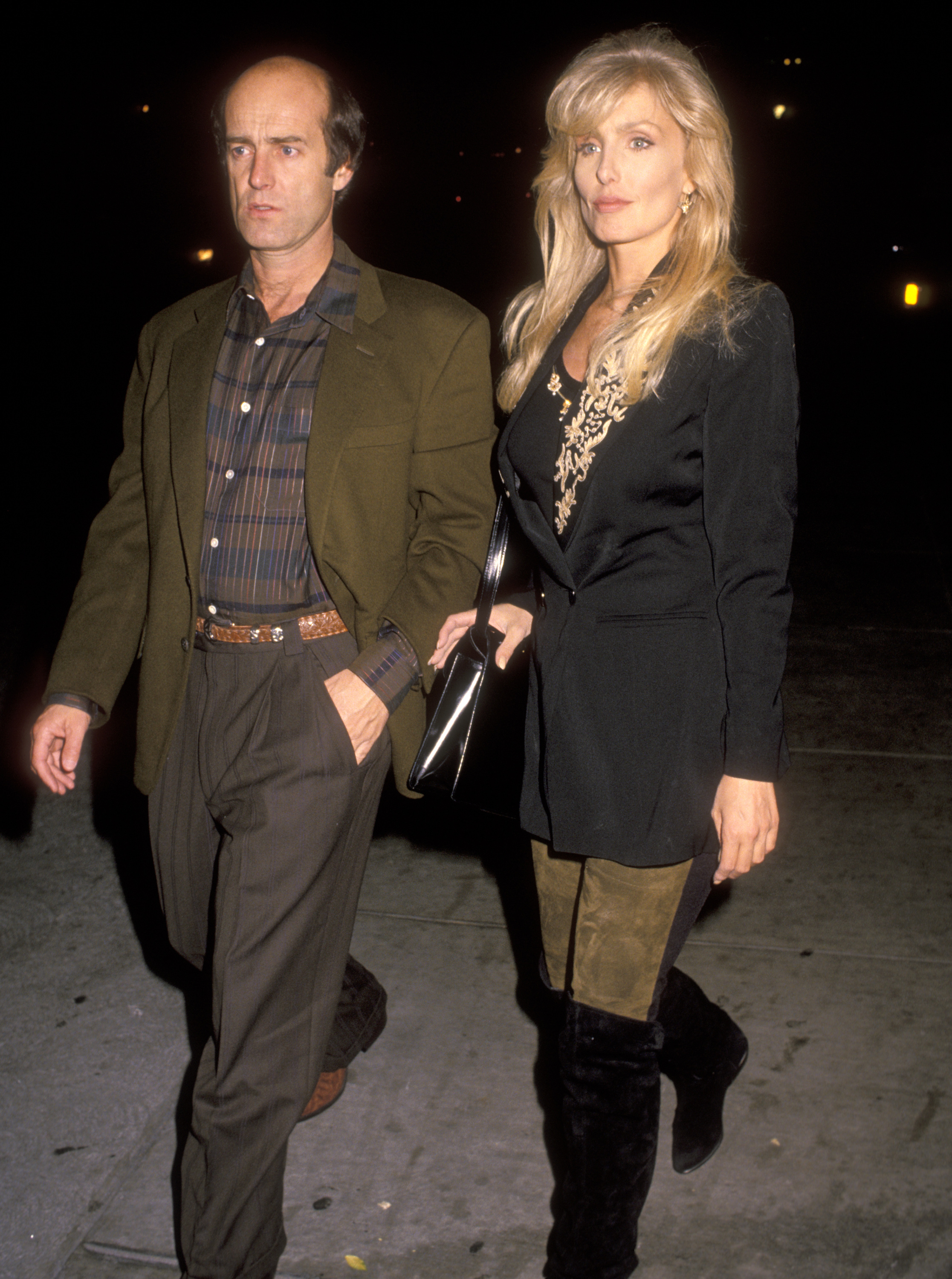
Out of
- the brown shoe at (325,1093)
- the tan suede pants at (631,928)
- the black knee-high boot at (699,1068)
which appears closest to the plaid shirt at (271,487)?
the tan suede pants at (631,928)

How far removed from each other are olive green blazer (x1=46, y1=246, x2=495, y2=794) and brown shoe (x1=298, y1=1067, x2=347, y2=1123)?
3.20ft

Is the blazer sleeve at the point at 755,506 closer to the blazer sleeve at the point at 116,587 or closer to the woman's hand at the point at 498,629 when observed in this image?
the woman's hand at the point at 498,629

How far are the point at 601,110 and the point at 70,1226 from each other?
2548mm

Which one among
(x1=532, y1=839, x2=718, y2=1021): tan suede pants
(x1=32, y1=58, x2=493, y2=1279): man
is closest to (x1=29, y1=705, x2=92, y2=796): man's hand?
(x1=32, y1=58, x2=493, y2=1279): man

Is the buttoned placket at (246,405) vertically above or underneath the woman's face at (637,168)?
underneath

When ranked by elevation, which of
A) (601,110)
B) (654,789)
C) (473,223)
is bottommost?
(473,223)

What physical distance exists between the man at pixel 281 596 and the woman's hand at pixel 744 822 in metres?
0.70

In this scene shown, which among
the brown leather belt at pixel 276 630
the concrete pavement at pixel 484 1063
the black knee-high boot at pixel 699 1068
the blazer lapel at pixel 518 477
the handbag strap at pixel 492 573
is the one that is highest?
the blazer lapel at pixel 518 477

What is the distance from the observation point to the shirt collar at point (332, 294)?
8.02 feet

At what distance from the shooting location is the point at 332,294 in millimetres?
2463

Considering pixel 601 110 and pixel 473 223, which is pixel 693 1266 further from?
pixel 473 223

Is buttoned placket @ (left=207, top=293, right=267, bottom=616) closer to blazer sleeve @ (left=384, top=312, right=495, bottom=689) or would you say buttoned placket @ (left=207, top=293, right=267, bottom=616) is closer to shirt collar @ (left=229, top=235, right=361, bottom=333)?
shirt collar @ (left=229, top=235, right=361, bottom=333)

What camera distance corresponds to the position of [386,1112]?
9.85 feet

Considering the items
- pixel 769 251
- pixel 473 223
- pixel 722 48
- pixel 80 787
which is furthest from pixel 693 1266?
pixel 473 223
